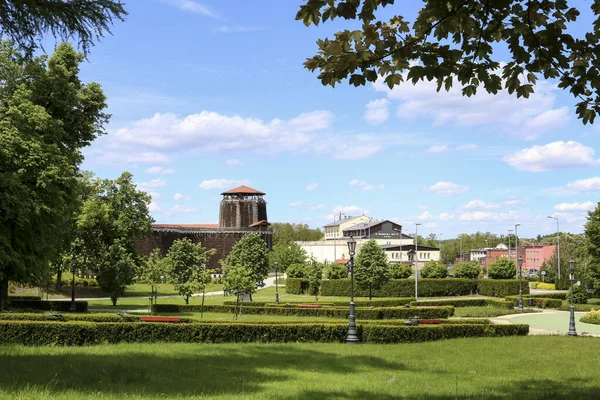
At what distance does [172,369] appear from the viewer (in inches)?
489

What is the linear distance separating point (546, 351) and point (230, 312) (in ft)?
75.9

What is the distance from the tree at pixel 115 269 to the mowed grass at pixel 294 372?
24253 millimetres

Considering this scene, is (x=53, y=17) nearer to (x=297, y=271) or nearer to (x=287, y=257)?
(x=297, y=271)

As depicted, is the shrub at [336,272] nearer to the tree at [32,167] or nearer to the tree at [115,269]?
the tree at [115,269]

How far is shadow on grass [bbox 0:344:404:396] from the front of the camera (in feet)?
32.8

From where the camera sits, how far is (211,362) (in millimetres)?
14180

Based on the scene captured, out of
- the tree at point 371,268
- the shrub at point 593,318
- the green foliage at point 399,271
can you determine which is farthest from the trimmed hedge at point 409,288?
the shrub at point 593,318

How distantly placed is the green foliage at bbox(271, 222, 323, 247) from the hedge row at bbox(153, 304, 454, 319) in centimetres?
9621

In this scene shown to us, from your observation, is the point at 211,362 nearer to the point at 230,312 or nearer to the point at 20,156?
the point at 20,156

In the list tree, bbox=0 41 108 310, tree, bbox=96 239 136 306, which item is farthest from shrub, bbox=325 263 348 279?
tree, bbox=0 41 108 310

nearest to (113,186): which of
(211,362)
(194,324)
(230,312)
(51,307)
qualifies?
(51,307)

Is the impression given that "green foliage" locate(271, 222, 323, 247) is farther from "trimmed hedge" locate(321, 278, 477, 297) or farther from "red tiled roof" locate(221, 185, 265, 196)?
"trimmed hedge" locate(321, 278, 477, 297)

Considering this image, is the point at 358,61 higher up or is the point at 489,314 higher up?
the point at 358,61

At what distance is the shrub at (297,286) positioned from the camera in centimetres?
6294
